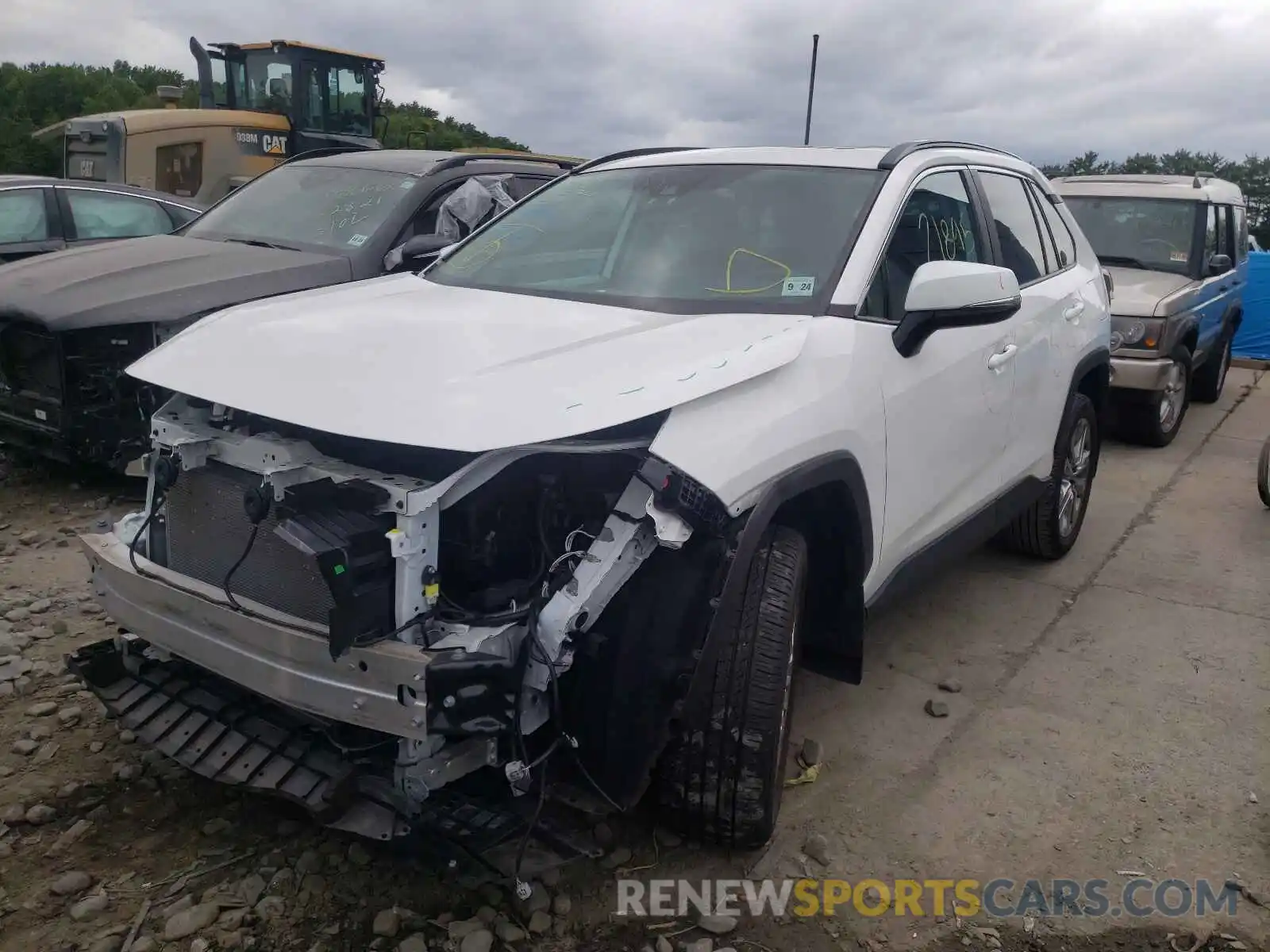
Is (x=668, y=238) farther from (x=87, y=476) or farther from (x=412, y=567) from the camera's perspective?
(x=87, y=476)

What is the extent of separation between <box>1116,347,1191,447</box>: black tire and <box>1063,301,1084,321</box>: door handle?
11.5 ft

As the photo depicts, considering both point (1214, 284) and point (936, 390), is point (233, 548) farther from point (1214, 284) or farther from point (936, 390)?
point (1214, 284)

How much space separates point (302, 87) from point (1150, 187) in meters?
9.54

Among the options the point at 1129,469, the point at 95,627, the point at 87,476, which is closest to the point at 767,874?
the point at 95,627

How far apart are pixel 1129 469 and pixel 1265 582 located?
2.41 metres

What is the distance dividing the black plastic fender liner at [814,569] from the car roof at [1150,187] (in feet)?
23.4

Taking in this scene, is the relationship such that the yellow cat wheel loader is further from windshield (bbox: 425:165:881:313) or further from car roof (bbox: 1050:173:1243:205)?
windshield (bbox: 425:165:881:313)

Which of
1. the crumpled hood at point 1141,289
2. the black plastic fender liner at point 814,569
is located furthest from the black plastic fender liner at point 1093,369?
the crumpled hood at point 1141,289

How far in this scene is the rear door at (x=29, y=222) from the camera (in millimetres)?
7418

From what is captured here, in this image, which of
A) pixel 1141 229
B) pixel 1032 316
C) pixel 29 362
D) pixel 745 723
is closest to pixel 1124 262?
pixel 1141 229

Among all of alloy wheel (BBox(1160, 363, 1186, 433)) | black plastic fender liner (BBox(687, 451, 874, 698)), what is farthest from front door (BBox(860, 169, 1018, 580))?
alloy wheel (BBox(1160, 363, 1186, 433))

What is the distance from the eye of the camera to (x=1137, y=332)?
780 centimetres

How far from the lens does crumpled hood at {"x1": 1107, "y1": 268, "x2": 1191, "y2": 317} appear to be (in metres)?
7.82

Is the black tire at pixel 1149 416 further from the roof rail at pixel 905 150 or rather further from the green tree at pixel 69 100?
the green tree at pixel 69 100
